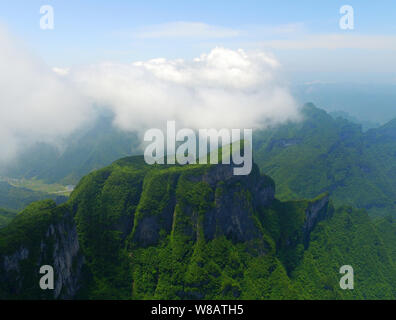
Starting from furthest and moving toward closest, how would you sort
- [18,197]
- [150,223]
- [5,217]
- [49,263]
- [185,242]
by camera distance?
[18,197] → [5,217] → [150,223] → [185,242] → [49,263]

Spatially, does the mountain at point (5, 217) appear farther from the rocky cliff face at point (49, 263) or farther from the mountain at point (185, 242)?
the rocky cliff face at point (49, 263)

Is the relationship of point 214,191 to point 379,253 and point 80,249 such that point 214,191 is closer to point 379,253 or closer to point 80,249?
point 80,249

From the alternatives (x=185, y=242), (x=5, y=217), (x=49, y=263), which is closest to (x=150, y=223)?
(x=185, y=242)

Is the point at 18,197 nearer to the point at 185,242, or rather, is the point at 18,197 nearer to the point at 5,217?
the point at 5,217

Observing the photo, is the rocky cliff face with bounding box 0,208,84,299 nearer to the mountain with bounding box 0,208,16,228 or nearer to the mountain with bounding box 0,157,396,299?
the mountain with bounding box 0,157,396,299

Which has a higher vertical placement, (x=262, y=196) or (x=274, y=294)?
(x=262, y=196)

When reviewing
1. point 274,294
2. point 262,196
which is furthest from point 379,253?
point 274,294

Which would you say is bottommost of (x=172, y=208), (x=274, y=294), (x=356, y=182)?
(x=274, y=294)

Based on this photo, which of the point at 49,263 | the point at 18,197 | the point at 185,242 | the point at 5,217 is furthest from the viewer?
the point at 18,197
